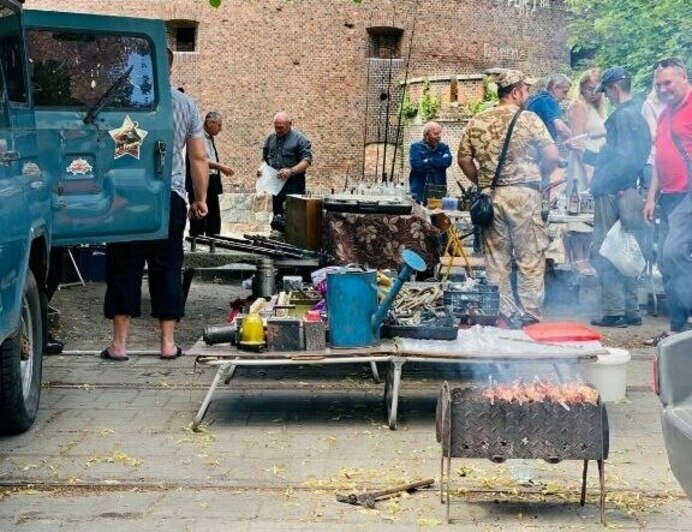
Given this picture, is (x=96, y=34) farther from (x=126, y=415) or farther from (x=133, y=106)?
(x=126, y=415)

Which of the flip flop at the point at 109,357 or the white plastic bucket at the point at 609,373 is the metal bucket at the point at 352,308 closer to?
the white plastic bucket at the point at 609,373

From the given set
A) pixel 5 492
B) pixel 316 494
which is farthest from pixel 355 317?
pixel 5 492

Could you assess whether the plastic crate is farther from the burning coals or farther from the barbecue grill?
the barbecue grill

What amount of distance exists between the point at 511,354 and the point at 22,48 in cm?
326

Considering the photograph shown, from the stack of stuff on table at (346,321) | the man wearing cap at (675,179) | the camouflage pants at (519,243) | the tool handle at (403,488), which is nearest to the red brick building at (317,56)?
the man wearing cap at (675,179)

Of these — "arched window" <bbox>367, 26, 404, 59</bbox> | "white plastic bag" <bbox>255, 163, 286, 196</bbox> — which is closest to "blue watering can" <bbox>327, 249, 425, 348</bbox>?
"white plastic bag" <bbox>255, 163, 286, 196</bbox>

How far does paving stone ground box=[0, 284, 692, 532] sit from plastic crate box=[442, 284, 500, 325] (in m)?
0.60

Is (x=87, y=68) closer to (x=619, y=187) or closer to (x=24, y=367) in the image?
(x=24, y=367)

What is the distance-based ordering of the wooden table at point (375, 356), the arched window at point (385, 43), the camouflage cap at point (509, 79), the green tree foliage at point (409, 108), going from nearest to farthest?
1. the wooden table at point (375, 356)
2. the camouflage cap at point (509, 79)
3. the green tree foliage at point (409, 108)
4. the arched window at point (385, 43)

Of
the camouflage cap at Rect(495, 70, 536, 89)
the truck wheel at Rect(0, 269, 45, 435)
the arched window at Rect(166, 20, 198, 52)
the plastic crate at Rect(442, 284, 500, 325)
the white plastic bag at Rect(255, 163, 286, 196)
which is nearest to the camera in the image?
the truck wheel at Rect(0, 269, 45, 435)

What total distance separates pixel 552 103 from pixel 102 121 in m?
6.21

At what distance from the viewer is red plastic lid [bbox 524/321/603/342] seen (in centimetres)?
781

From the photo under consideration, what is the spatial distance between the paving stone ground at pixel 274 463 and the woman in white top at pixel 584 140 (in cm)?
558

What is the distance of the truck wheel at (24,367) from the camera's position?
286 inches
